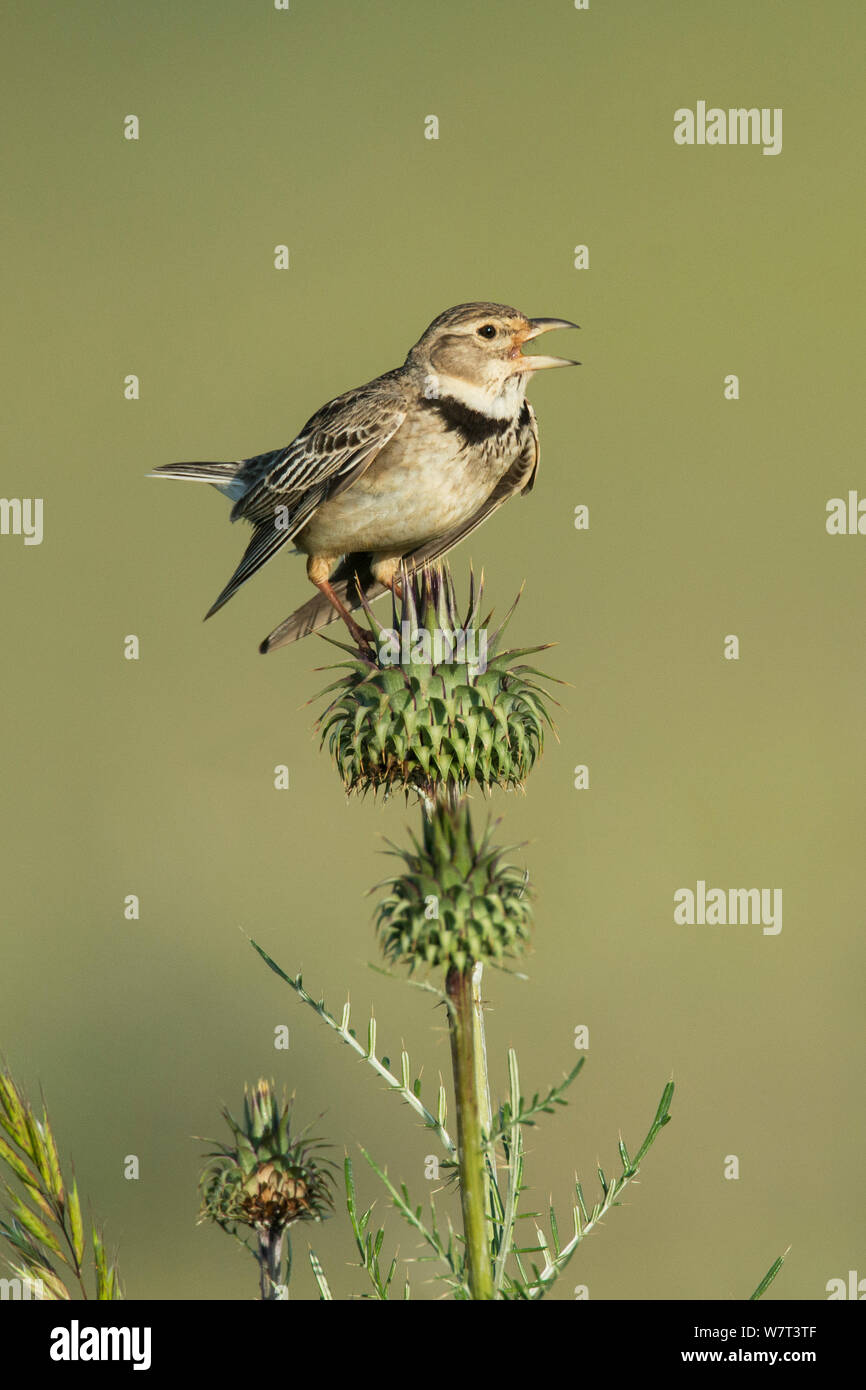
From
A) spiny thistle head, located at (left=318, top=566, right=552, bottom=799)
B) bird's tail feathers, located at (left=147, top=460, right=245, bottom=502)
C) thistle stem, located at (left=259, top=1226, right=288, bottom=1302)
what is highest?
bird's tail feathers, located at (left=147, top=460, right=245, bottom=502)

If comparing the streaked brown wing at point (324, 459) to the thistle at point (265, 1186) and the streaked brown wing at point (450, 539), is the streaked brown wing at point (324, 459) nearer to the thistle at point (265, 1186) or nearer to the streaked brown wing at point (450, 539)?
the streaked brown wing at point (450, 539)

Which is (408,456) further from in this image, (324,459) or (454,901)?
(454,901)

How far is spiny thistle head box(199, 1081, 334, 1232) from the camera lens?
14.1 feet

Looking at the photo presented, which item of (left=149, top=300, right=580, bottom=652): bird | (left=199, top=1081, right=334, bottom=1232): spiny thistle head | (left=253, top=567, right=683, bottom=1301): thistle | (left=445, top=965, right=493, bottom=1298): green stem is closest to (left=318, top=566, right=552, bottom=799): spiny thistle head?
(left=253, top=567, right=683, bottom=1301): thistle

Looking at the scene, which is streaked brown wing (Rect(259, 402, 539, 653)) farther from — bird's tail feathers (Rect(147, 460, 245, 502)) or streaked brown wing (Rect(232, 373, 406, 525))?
bird's tail feathers (Rect(147, 460, 245, 502))

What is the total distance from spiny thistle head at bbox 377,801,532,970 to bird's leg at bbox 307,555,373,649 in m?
1.42

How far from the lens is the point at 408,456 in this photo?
6.54 m

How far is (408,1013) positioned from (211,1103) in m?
2.06

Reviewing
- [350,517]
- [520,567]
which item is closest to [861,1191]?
[520,567]

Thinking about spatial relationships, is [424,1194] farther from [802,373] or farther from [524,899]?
[802,373]

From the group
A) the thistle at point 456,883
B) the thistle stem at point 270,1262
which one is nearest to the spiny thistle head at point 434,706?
the thistle at point 456,883

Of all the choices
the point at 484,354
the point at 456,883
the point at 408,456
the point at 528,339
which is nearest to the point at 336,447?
the point at 408,456

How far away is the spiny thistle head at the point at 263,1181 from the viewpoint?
4309mm

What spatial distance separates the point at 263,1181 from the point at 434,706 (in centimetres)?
148
